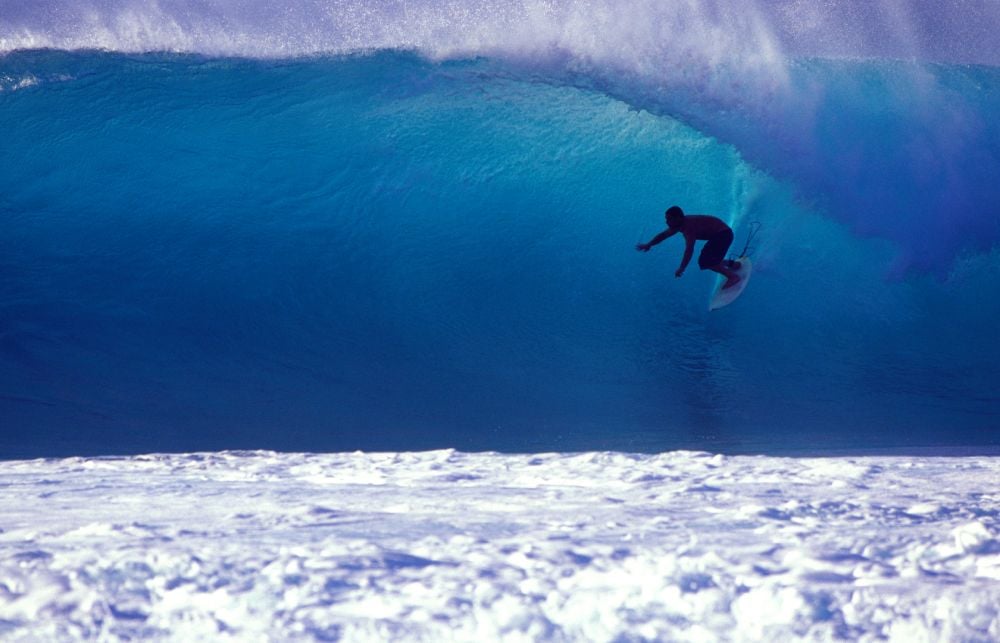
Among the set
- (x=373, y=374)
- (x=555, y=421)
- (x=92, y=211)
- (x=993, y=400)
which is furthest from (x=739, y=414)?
(x=92, y=211)

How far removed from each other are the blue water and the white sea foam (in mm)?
2233

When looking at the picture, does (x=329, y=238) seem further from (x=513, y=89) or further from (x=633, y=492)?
(x=633, y=492)

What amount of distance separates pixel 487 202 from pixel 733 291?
1.77m

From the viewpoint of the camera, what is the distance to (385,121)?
246 inches

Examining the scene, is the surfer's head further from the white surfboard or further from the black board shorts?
the white surfboard

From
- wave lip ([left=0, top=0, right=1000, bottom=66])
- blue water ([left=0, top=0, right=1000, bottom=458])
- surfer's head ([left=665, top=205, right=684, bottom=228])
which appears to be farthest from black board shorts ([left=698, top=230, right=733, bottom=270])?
wave lip ([left=0, top=0, right=1000, bottom=66])

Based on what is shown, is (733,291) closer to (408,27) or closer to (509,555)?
(408,27)

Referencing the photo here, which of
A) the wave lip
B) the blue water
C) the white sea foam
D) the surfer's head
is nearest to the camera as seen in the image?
the white sea foam

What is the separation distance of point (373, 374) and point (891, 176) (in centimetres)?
402

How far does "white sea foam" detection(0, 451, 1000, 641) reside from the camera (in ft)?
5.30

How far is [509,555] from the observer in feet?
6.18

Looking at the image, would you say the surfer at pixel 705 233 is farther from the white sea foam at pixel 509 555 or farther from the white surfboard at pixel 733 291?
the white sea foam at pixel 509 555

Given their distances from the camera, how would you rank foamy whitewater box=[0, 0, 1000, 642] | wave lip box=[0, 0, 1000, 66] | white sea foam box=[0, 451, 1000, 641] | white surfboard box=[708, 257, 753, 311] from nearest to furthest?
white sea foam box=[0, 451, 1000, 641] → foamy whitewater box=[0, 0, 1000, 642] → white surfboard box=[708, 257, 753, 311] → wave lip box=[0, 0, 1000, 66]

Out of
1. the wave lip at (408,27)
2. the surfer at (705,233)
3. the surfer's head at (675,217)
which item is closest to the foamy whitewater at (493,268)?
the wave lip at (408,27)
